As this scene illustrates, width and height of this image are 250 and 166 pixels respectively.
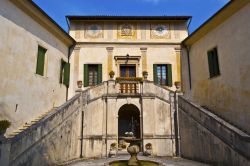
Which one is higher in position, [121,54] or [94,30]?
[94,30]

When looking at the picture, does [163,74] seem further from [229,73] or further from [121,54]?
[229,73]

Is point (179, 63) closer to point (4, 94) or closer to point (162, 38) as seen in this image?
point (162, 38)

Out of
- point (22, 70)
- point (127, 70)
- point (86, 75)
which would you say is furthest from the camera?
point (127, 70)

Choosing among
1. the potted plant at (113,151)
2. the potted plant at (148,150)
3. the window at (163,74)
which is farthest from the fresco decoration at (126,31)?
the potted plant at (113,151)

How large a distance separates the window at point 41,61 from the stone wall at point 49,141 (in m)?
2.53

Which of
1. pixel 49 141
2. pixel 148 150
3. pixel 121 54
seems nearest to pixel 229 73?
pixel 148 150

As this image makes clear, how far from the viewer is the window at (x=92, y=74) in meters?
16.2

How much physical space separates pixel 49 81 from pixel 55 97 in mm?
1165

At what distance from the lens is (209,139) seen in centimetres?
1045

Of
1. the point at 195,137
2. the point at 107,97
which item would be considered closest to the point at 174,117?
the point at 195,137

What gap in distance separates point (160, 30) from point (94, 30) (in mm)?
4901

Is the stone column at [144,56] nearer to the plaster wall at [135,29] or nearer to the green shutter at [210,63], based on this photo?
the plaster wall at [135,29]

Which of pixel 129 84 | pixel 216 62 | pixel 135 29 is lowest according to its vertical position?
pixel 129 84

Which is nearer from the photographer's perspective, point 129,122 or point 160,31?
point 129,122
